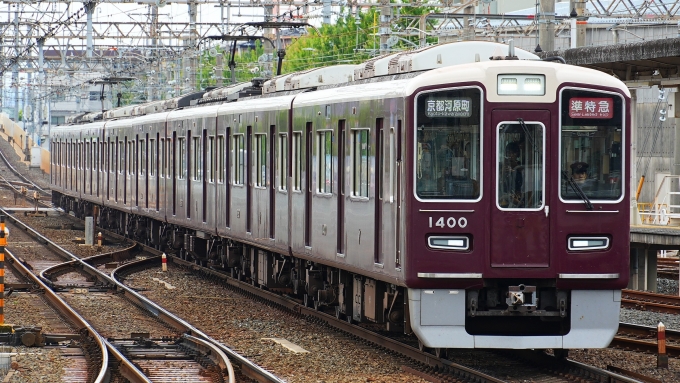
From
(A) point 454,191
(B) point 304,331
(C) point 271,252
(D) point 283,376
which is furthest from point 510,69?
(C) point 271,252

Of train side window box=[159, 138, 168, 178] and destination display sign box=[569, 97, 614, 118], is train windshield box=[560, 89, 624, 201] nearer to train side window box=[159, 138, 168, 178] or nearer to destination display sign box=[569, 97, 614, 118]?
destination display sign box=[569, 97, 614, 118]

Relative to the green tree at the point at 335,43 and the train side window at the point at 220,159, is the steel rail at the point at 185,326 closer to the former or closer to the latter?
the train side window at the point at 220,159

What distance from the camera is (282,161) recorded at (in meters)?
15.1

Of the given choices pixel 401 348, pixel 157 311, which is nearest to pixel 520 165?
pixel 401 348

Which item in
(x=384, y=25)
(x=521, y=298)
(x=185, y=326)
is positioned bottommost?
(x=185, y=326)

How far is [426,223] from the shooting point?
1026 centimetres

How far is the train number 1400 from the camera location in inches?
404

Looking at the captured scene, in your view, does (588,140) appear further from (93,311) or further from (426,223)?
(93,311)

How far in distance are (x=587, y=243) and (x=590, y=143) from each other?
843mm

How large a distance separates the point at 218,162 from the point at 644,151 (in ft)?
56.0

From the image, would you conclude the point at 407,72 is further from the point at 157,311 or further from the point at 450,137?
the point at 157,311

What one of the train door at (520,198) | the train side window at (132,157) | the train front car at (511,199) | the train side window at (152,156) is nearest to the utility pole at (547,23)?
the train front car at (511,199)

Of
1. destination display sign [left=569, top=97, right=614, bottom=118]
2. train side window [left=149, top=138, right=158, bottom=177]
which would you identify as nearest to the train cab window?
destination display sign [left=569, top=97, right=614, bottom=118]

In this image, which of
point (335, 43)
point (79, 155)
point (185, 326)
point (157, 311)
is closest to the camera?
point (185, 326)
